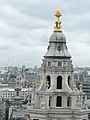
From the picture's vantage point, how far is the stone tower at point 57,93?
2219 cm

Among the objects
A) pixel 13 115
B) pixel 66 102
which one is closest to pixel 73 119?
pixel 66 102

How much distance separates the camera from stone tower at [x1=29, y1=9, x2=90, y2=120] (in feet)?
72.8

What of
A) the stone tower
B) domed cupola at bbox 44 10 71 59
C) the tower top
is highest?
the tower top

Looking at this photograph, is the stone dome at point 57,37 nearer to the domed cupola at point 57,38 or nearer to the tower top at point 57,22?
the domed cupola at point 57,38

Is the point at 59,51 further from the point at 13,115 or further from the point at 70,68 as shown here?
the point at 13,115

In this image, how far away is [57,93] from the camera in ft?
72.7

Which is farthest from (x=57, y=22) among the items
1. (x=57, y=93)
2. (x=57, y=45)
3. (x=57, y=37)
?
(x=57, y=93)

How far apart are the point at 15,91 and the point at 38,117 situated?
6242 inches

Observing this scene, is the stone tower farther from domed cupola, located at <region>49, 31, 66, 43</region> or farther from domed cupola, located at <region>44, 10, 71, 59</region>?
domed cupola, located at <region>49, 31, 66, 43</region>

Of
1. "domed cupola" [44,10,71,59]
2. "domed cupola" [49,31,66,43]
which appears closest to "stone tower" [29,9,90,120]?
"domed cupola" [44,10,71,59]

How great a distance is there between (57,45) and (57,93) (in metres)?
2.14

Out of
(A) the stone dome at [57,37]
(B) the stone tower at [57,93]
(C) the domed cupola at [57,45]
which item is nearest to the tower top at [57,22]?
(C) the domed cupola at [57,45]

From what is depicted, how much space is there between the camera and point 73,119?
73.3ft

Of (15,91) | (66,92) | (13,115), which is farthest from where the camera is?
(15,91)
